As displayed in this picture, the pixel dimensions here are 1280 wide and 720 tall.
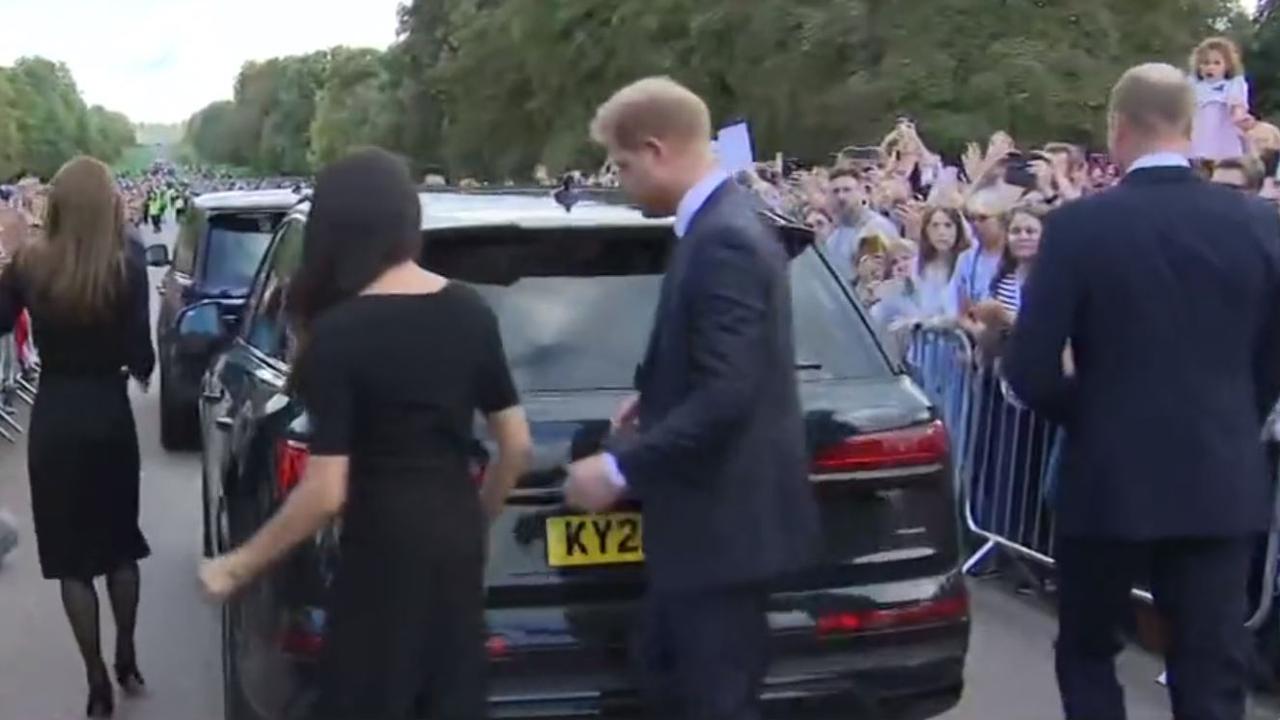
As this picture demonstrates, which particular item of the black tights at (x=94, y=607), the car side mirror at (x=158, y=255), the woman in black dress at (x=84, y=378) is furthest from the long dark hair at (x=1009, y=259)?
the car side mirror at (x=158, y=255)

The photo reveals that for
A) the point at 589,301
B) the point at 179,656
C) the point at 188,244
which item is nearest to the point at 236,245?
the point at 188,244

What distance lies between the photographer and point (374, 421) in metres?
4.07

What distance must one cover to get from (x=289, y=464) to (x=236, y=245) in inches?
375

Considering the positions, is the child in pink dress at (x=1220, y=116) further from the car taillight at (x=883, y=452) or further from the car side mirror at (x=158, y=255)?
the car side mirror at (x=158, y=255)

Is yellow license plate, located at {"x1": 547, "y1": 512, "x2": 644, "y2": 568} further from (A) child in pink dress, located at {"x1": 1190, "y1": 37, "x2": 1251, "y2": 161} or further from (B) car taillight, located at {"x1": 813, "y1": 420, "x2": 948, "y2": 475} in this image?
(A) child in pink dress, located at {"x1": 1190, "y1": 37, "x2": 1251, "y2": 161}

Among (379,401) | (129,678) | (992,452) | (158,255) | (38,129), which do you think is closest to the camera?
(379,401)

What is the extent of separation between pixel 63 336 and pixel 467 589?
2810mm

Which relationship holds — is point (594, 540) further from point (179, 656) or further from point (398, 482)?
point (179, 656)

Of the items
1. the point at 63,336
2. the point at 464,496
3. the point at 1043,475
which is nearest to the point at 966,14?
the point at 1043,475

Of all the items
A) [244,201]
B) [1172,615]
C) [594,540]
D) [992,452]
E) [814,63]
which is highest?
[814,63]

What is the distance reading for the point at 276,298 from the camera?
650cm

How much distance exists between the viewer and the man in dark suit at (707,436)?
424 centimetres

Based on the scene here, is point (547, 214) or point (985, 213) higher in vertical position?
point (547, 214)

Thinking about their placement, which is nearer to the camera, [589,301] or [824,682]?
[824,682]
